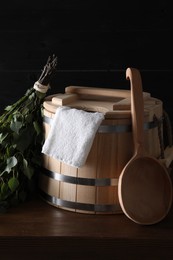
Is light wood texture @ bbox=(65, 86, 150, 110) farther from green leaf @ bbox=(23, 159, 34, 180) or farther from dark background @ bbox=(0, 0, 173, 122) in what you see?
dark background @ bbox=(0, 0, 173, 122)

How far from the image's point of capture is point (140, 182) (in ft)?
3.52

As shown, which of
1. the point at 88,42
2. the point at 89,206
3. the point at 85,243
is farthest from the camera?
the point at 88,42

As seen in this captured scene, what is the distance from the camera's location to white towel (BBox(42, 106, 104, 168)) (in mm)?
1048

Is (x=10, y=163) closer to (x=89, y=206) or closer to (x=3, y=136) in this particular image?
(x=3, y=136)

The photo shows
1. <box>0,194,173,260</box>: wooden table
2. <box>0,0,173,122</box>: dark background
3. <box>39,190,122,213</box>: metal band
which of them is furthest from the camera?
<box>0,0,173,122</box>: dark background

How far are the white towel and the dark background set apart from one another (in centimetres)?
55

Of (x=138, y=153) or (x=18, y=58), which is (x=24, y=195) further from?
(x=18, y=58)

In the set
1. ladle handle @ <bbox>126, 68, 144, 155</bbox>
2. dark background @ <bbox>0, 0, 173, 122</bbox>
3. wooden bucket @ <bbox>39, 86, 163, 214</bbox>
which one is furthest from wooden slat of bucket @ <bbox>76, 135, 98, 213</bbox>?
dark background @ <bbox>0, 0, 173, 122</bbox>

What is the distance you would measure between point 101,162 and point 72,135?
4.1 inches

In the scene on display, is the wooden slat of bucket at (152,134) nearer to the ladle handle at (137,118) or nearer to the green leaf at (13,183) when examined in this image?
the ladle handle at (137,118)

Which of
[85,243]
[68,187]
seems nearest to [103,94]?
[68,187]

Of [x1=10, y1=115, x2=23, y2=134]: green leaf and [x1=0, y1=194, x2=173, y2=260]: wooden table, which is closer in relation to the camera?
[x1=0, y1=194, x2=173, y2=260]: wooden table

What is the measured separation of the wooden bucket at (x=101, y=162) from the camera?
1078mm

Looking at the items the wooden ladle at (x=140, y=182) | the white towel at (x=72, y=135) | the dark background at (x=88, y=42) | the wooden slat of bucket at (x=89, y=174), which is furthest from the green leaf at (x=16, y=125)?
the dark background at (x=88, y=42)
